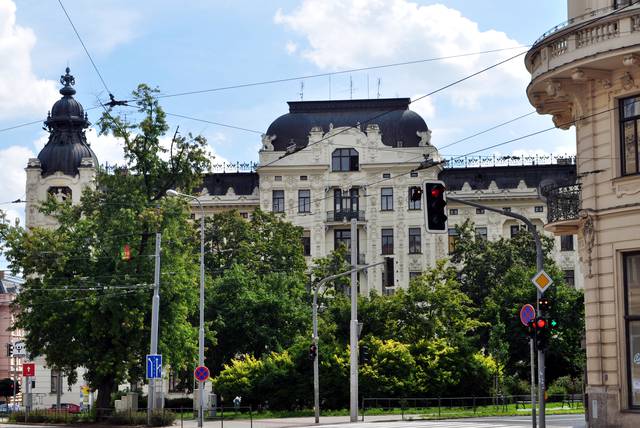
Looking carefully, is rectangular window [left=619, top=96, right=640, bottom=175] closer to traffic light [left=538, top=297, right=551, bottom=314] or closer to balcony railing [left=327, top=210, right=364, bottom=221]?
traffic light [left=538, top=297, right=551, bottom=314]

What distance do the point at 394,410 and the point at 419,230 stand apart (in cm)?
3367

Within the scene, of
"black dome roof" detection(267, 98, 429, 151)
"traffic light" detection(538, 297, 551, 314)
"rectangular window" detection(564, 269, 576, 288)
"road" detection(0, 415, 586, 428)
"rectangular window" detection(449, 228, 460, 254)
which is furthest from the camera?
"black dome roof" detection(267, 98, 429, 151)

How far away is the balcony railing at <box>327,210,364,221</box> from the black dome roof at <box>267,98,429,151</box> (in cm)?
579

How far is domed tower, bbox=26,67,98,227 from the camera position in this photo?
8425 cm

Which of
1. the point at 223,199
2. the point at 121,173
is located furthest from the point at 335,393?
the point at 223,199

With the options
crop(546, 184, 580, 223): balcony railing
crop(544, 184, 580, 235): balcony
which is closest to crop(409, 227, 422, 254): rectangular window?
crop(544, 184, 580, 235): balcony

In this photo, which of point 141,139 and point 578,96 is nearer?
point 578,96

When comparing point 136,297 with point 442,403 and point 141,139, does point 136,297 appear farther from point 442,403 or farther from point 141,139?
point 442,403

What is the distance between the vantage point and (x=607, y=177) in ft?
81.7

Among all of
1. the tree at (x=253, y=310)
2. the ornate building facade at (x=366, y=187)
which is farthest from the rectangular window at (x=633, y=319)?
the ornate building facade at (x=366, y=187)

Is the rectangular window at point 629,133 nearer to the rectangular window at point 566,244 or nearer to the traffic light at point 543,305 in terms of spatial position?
the traffic light at point 543,305

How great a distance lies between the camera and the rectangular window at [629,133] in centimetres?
2440

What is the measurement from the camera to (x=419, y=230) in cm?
8306

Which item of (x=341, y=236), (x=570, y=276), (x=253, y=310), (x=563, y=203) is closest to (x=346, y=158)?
(x=341, y=236)
